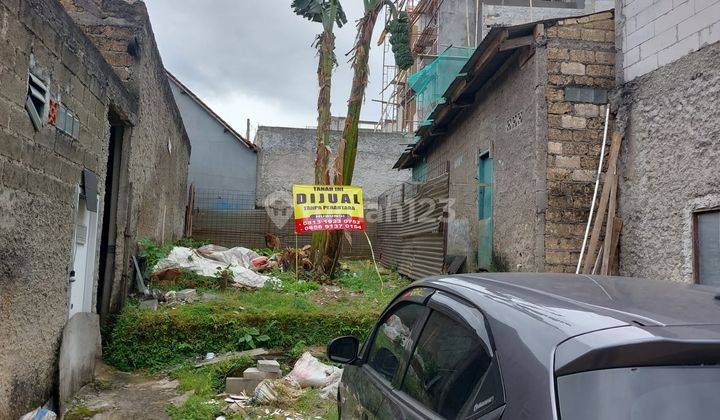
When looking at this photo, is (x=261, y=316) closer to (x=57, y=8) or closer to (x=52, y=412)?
(x=52, y=412)

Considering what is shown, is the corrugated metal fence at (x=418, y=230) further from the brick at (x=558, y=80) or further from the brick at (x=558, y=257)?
the brick at (x=558, y=80)

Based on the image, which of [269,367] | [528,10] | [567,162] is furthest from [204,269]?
[528,10]

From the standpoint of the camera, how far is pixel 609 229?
620 cm

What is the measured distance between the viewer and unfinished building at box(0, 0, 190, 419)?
148 inches

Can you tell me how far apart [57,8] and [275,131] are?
59.1 ft

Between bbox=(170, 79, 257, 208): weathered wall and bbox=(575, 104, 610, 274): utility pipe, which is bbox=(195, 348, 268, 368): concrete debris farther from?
bbox=(170, 79, 257, 208): weathered wall

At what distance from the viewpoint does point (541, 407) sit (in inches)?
51.4

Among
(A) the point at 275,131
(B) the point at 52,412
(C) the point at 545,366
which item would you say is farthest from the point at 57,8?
(A) the point at 275,131

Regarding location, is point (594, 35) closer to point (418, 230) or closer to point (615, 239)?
point (615, 239)

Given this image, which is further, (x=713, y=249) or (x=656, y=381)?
(x=713, y=249)

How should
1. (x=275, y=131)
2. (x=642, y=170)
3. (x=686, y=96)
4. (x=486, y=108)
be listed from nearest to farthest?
(x=686, y=96) < (x=642, y=170) < (x=486, y=108) < (x=275, y=131)

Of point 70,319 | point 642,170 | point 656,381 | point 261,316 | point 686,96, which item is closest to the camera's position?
point 656,381

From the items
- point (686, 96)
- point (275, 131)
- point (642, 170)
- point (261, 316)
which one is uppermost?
point (275, 131)

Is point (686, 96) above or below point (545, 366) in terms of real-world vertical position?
above
